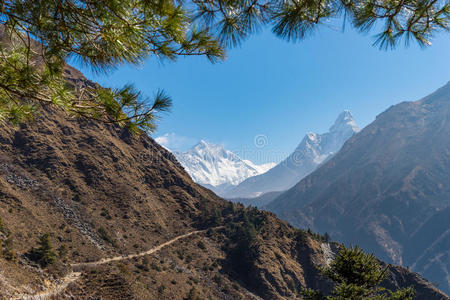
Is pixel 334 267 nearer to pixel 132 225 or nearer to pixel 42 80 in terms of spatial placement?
pixel 42 80

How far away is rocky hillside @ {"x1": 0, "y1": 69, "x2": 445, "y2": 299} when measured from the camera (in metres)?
22.5

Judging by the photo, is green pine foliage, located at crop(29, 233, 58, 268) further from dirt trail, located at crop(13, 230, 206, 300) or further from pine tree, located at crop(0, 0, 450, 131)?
pine tree, located at crop(0, 0, 450, 131)

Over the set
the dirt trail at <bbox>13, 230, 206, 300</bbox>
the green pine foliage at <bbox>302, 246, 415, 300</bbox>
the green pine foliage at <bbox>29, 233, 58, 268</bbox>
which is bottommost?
the dirt trail at <bbox>13, 230, 206, 300</bbox>

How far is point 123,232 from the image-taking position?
3734cm

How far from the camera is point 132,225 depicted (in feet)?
132

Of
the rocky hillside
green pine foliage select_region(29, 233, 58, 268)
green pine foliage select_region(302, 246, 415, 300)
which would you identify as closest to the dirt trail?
the rocky hillside

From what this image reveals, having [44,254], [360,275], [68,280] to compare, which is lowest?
[68,280]

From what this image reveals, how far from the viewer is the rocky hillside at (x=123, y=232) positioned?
2255cm

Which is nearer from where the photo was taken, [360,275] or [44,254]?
[360,275]

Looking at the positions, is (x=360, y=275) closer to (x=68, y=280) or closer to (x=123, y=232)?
(x=68, y=280)

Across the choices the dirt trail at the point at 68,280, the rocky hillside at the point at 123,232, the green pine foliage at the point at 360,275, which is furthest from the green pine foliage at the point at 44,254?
the green pine foliage at the point at 360,275

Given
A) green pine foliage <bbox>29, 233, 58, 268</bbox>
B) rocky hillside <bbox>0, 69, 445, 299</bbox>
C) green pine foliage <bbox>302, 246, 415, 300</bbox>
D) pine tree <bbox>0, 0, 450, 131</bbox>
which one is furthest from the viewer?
rocky hillside <bbox>0, 69, 445, 299</bbox>

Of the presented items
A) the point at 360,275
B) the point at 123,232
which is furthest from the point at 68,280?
the point at 360,275

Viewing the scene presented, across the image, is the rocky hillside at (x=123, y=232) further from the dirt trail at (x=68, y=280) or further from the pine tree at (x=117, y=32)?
the pine tree at (x=117, y=32)
